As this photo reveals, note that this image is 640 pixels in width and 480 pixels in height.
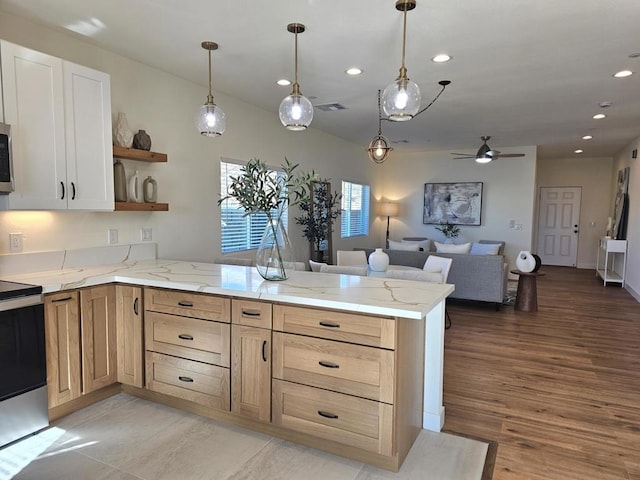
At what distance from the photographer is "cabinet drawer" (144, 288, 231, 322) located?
2529 millimetres

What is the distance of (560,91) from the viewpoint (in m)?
4.41

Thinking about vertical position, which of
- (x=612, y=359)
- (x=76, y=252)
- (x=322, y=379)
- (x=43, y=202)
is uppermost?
(x=43, y=202)

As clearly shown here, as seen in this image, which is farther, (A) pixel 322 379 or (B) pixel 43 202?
(B) pixel 43 202

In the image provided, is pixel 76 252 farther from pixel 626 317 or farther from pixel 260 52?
pixel 626 317

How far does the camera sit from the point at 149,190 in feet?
11.8

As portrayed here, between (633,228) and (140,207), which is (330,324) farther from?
(633,228)

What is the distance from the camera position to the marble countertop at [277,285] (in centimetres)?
212

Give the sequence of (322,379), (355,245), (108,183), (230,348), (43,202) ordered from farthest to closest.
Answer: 1. (355,245)
2. (108,183)
3. (43,202)
4. (230,348)
5. (322,379)

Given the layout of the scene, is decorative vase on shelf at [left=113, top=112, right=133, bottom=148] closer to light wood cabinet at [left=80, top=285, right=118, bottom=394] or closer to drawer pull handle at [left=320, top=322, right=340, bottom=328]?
light wood cabinet at [left=80, top=285, right=118, bottom=394]

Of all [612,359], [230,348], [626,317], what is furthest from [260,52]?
[626,317]

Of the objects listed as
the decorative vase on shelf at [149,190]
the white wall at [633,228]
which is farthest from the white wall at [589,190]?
the decorative vase on shelf at [149,190]

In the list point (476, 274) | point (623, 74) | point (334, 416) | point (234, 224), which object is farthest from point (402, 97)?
point (476, 274)

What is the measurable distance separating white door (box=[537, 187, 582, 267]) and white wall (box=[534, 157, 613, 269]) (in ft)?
0.42

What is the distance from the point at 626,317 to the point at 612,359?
210cm
